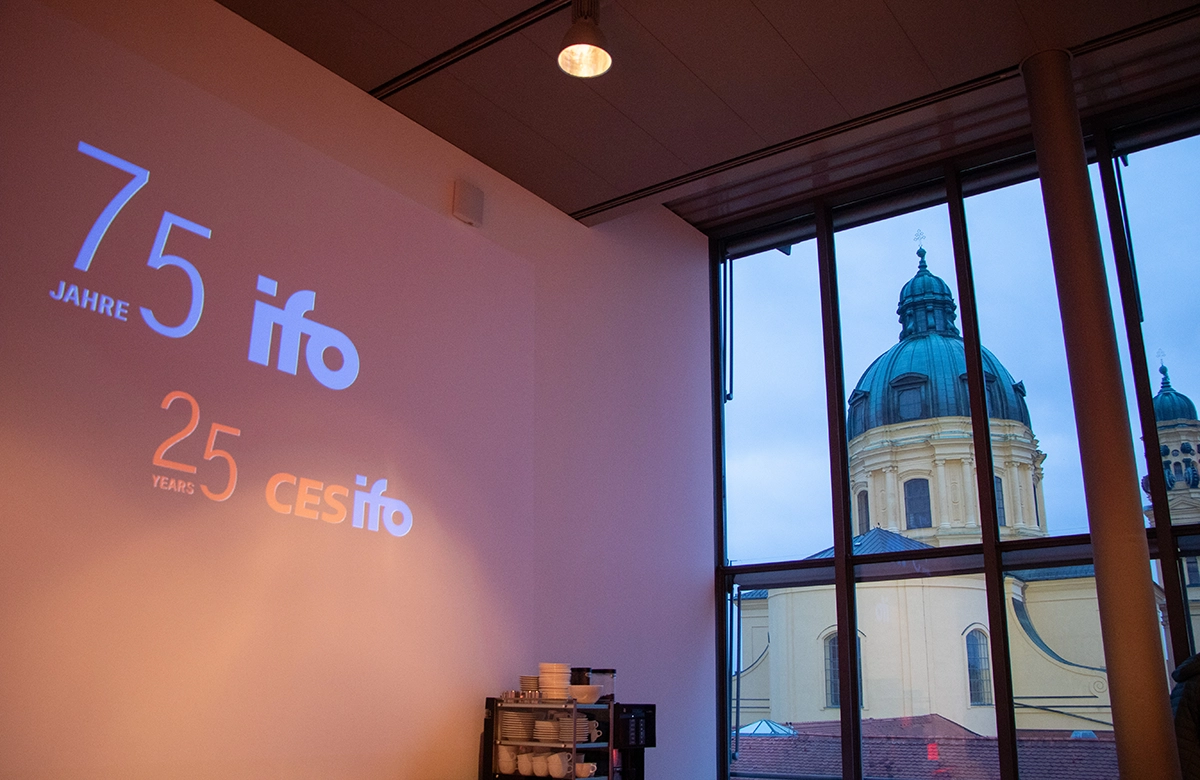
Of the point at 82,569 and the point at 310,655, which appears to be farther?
the point at 310,655

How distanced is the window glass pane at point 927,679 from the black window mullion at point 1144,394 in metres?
1.02

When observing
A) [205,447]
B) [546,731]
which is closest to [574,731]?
[546,731]

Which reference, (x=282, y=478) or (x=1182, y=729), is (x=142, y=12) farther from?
(x=1182, y=729)

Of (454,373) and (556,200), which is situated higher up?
(556,200)

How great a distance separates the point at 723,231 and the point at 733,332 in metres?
0.83

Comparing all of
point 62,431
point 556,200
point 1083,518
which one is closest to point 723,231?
point 556,200

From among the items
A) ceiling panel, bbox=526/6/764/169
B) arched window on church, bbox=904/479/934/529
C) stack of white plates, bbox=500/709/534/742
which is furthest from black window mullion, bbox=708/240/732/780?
stack of white plates, bbox=500/709/534/742

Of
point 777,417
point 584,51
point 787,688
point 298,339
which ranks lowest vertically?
point 787,688

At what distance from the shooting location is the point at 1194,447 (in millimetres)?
5320

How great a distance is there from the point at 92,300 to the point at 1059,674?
215 inches

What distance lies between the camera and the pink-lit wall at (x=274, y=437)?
325cm

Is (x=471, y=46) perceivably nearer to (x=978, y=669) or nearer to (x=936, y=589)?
(x=936, y=589)

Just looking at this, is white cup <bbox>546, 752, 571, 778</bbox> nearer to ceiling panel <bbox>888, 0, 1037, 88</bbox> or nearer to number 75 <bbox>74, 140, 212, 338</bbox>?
number 75 <bbox>74, 140, 212, 338</bbox>

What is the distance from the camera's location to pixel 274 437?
3.98 meters
